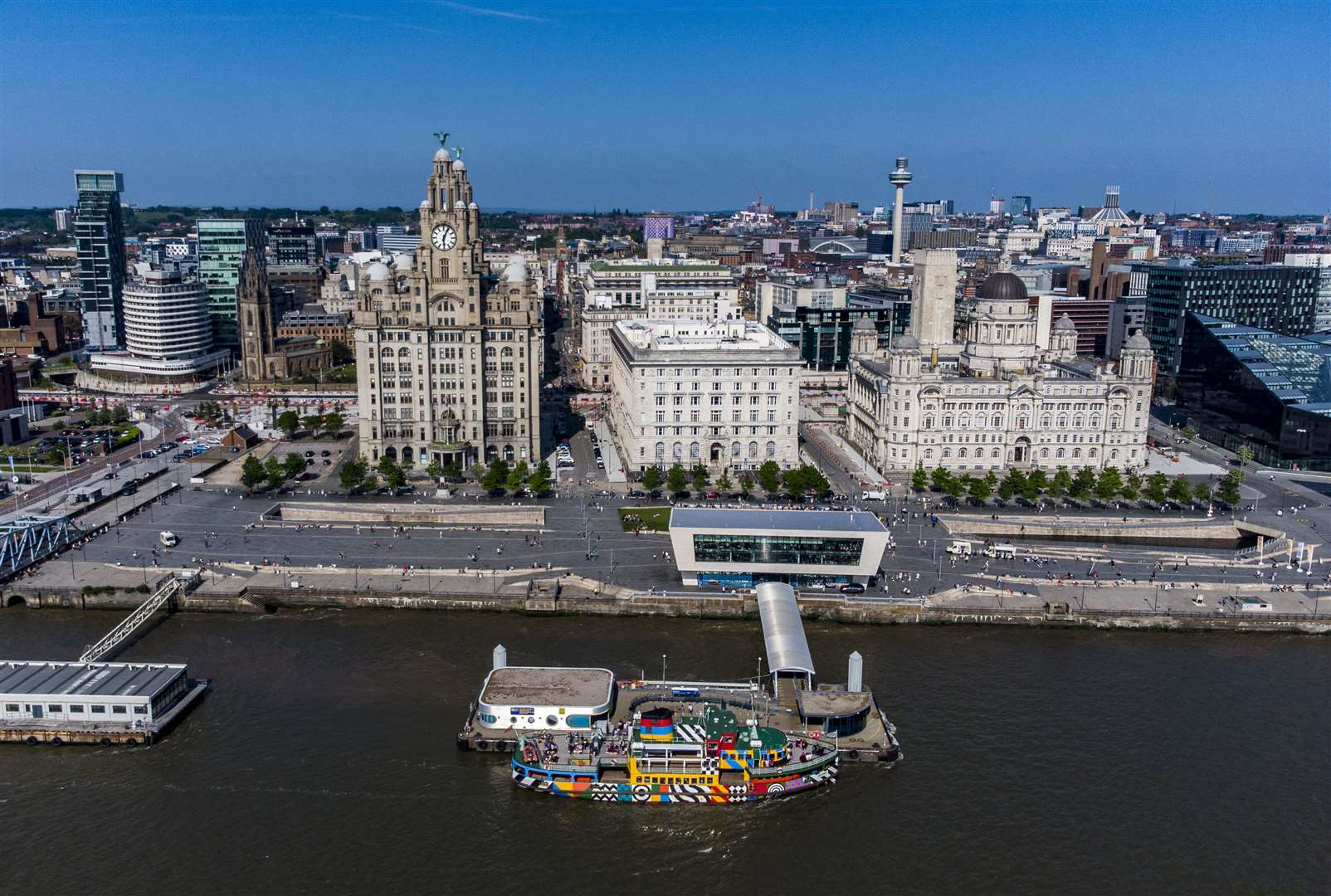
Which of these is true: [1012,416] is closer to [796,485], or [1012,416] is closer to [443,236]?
[796,485]

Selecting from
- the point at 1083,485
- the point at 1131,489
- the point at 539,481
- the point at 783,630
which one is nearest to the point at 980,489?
the point at 1083,485

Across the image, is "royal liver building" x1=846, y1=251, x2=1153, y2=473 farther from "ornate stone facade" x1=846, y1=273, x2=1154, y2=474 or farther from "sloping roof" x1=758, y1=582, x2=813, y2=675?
"sloping roof" x1=758, y1=582, x2=813, y2=675

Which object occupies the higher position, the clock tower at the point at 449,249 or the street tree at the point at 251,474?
the clock tower at the point at 449,249

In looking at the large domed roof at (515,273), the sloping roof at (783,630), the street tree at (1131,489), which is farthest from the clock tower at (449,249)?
the street tree at (1131,489)

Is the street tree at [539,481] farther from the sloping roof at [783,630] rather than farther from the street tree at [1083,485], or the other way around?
the street tree at [1083,485]

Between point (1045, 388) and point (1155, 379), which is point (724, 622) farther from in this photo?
point (1155, 379)

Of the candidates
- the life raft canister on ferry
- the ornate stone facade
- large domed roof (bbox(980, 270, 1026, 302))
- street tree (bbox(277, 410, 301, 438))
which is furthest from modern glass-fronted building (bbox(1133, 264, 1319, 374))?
the life raft canister on ferry

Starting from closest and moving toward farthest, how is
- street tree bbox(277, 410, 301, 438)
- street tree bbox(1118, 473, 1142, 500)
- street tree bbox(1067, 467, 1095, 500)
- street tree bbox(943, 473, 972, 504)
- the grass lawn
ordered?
the grass lawn < street tree bbox(943, 473, 972, 504) < street tree bbox(1118, 473, 1142, 500) < street tree bbox(1067, 467, 1095, 500) < street tree bbox(277, 410, 301, 438)
